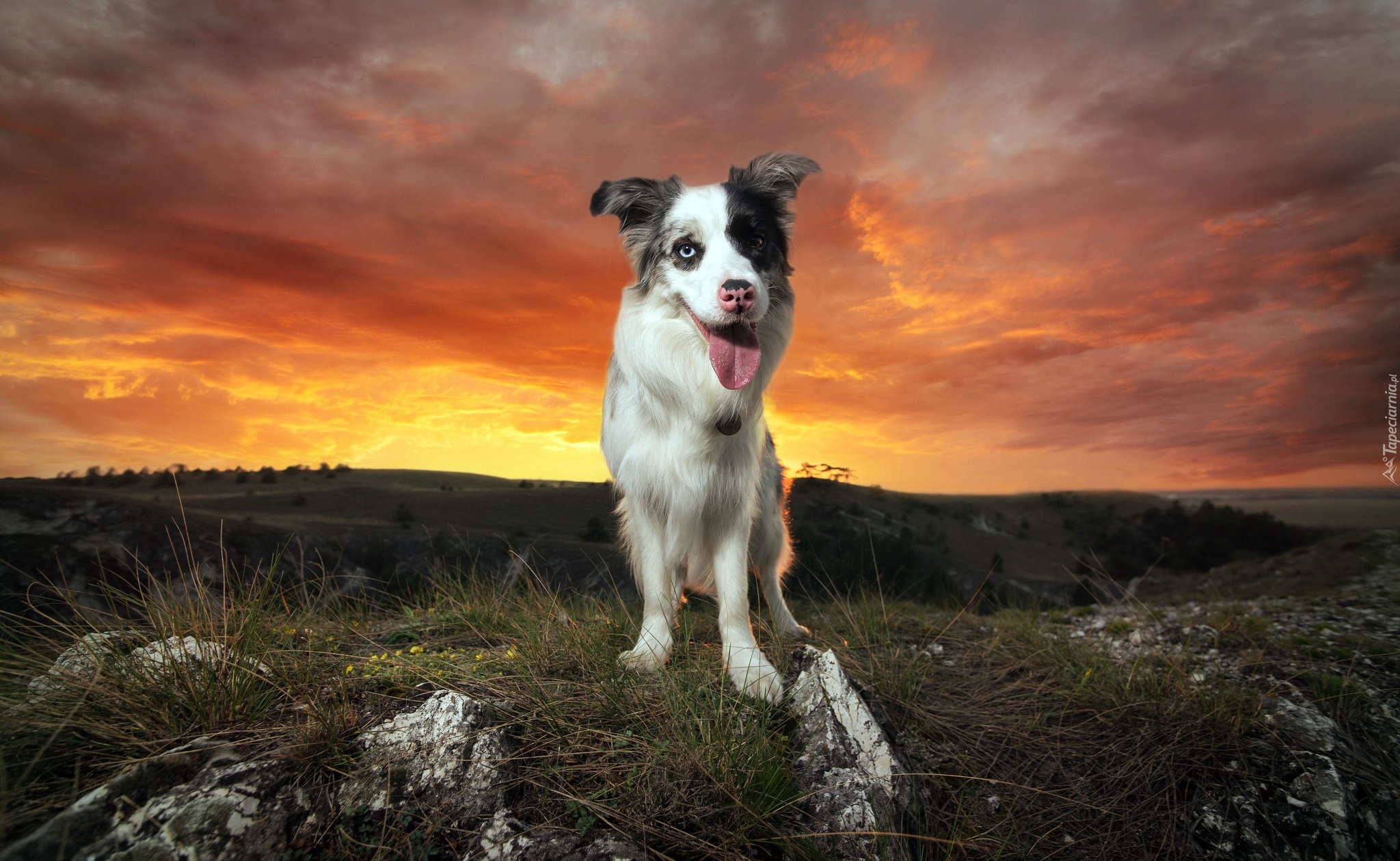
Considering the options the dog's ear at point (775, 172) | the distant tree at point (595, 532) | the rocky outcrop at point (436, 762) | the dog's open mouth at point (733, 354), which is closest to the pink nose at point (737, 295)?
the dog's open mouth at point (733, 354)

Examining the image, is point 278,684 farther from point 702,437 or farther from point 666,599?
point 702,437

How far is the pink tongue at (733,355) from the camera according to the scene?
3.43 meters

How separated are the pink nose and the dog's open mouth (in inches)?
7.9

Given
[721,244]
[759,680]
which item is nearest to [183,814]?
[759,680]

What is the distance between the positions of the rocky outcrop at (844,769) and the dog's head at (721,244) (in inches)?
61.0

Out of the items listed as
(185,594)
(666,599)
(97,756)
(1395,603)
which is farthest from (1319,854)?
(185,594)

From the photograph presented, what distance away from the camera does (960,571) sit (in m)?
7.58

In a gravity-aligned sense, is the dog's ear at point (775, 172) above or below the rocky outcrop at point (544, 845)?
above

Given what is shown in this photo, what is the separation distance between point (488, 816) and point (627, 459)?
2.13m

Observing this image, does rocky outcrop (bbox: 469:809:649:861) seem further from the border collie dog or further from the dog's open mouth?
the dog's open mouth

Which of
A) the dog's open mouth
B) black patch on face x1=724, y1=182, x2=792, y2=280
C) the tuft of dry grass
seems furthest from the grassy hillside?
black patch on face x1=724, y1=182, x2=792, y2=280

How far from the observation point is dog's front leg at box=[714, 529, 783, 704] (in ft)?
10.7

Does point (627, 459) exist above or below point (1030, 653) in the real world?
above

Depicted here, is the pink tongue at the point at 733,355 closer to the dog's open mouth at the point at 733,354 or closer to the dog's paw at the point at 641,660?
the dog's open mouth at the point at 733,354
